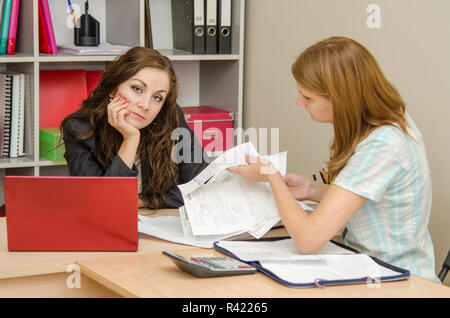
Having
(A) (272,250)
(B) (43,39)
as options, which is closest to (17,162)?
(B) (43,39)

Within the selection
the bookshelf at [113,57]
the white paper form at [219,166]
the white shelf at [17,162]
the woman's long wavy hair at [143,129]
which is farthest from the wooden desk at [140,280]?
the bookshelf at [113,57]

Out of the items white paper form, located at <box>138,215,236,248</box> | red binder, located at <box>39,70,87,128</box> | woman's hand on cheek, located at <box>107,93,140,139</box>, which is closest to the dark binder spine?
red binder, located at <box>39,70,87,128</box>

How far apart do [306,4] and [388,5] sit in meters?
0.50

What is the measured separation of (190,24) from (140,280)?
1.83 m

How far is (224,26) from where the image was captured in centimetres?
285

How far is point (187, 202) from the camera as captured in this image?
150 centimetres

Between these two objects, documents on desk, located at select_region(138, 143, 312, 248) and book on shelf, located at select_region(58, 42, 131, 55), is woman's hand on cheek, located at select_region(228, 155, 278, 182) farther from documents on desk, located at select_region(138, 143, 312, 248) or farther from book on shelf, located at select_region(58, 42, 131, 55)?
book on shelf, located at select_region(58, 42, 131, 55)

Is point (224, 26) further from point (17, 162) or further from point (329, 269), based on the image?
point (329, 269)

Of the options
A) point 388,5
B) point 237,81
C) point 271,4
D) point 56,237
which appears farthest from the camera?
point 237,81

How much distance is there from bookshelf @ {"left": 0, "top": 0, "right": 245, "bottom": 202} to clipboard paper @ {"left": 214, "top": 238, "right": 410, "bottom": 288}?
1.41 m

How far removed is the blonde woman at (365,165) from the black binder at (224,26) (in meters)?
1.41

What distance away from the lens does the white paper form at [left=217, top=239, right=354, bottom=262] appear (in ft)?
4.29
